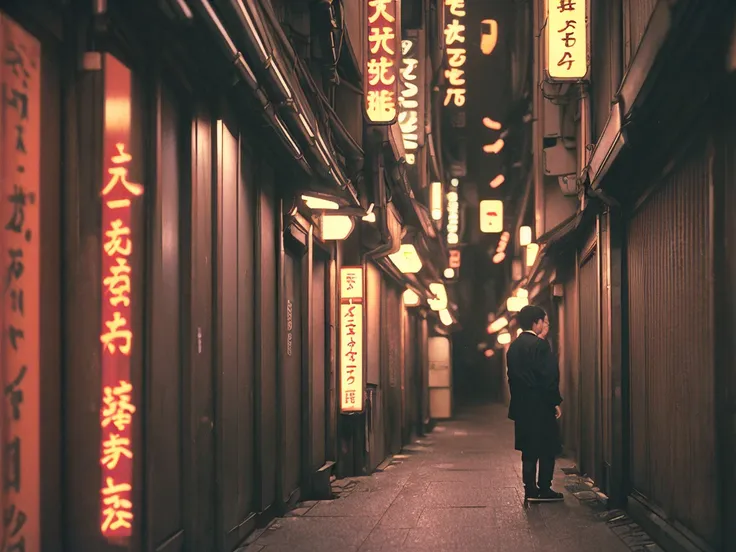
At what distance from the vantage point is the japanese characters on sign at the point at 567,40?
1470cm

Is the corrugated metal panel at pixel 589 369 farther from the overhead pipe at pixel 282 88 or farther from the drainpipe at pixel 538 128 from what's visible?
the overhead pipe at pixel 282 88

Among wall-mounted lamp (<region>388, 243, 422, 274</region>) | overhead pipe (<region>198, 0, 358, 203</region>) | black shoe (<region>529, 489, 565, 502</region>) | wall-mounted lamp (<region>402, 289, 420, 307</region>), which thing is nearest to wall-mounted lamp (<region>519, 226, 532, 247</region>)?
wall-mounted lamp (<region>402, 289, 420, 307</region>)

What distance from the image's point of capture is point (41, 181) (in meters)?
5.62

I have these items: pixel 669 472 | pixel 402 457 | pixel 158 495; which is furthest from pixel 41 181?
pixel 402 457

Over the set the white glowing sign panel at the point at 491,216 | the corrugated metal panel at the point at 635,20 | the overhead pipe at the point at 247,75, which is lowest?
the overhead pipe at the point at 247,75

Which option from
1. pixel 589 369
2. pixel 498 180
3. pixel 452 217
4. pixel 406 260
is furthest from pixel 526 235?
pixel 498 180

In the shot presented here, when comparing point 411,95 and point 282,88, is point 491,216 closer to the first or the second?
point 411,95

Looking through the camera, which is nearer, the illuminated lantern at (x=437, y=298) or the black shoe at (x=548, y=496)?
the black shoe at (x=548, y=496)

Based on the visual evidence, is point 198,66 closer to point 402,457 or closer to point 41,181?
point 41,181

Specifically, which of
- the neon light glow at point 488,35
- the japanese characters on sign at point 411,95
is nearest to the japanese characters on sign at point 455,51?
the neon light glow at point 488,35

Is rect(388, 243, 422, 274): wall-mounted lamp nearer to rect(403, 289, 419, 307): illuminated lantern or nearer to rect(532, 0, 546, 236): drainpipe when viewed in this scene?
rect(532, 0, 546, 236): drainpipe

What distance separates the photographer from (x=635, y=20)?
11164 mm

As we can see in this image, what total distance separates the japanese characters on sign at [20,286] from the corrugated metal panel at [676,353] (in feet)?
17.1

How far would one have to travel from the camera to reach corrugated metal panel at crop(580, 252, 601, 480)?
14828mm
